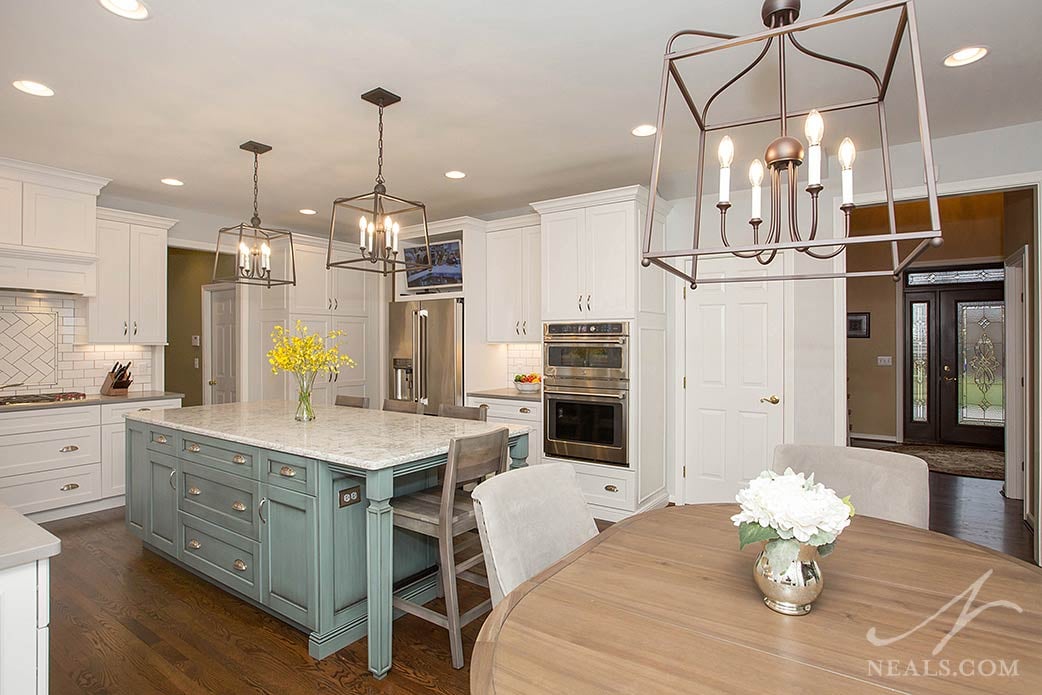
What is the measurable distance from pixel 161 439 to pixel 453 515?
80.9 inches

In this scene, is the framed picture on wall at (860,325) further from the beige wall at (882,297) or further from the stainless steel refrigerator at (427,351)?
the stainless steel refrigerator at (427,351)

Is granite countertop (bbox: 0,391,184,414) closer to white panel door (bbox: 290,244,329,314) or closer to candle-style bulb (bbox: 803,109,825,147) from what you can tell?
white panel door (bbox: 290,244,329,314)

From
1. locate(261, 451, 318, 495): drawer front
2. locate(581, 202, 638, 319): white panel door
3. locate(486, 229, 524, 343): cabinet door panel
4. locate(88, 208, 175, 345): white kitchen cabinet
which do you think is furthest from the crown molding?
locate(581, 202, 638, 319): white panel door

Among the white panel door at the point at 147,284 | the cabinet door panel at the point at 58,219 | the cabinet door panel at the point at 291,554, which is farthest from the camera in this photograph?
the white panel door at the point at 147,284

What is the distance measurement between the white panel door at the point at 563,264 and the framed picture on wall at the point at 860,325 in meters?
5.24

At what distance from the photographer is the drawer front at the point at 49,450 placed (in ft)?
13.1

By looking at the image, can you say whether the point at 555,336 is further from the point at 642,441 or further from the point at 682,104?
the point at 682,104

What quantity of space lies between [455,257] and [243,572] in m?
3.33

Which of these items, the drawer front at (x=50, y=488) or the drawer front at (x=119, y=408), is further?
the drawer front at (x=119, y=408)

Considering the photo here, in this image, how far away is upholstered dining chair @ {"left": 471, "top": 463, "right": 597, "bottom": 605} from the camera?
58.0 inches

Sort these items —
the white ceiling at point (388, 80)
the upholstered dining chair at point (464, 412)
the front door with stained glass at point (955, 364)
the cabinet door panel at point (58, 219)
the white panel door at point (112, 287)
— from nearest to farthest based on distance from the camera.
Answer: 1. the white ceiling at point (388, 80)
2. the upholstered dining chair at point (464, 412)
3. the cabinet door panel at point (58, 219)
4. the white panel door at point (112, 287)
5. the front door with stained glass at point (955, 364)

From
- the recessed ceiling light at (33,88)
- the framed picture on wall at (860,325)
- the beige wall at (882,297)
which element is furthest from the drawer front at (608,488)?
the framed picture on wall at (860,325)

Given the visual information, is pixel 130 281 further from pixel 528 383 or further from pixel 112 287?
pixel 528 383

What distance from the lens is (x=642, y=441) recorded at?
4.28 m
